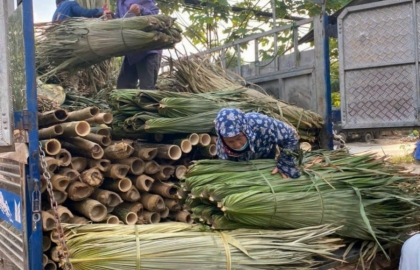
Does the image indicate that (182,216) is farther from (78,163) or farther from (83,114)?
(83,114)

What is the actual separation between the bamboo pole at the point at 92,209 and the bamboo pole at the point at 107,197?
6 cm

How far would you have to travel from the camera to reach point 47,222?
9.72 feet

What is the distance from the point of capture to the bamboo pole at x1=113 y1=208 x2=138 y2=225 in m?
3.39

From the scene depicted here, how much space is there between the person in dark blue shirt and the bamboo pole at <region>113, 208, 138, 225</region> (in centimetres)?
245

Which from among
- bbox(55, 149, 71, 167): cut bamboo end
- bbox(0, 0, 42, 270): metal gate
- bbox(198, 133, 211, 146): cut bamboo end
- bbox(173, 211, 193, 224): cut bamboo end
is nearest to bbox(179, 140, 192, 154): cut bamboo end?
bbox(198, 133, 211, 146): cut bamboo end

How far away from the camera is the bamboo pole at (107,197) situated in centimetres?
329

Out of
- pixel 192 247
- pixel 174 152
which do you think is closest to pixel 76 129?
pixel 174 152

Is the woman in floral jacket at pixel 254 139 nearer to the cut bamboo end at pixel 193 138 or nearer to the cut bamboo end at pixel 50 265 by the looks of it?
the cut bamboo end at pixel 193 138

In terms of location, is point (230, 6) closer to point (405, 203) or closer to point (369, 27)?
point (369, 27)

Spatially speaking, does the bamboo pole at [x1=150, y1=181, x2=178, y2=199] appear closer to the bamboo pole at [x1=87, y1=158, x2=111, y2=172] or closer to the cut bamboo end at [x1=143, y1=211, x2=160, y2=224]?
the cut bamboo end at [x1=143, y1=211, x2=160, y2=224]

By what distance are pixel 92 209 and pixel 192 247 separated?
0.93 metres

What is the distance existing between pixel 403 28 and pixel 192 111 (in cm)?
170

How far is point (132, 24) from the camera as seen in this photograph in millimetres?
4141

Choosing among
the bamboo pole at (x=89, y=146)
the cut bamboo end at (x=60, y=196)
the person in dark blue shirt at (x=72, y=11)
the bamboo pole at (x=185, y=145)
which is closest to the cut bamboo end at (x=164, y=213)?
the bamboo pole at (x=185, y=145)
